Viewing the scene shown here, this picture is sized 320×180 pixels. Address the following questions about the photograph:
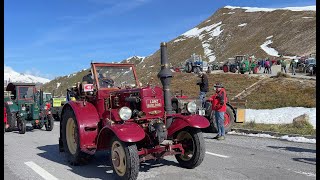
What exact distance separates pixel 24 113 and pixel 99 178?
9.89 meters

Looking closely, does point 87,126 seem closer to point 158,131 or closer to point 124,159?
point 124,159

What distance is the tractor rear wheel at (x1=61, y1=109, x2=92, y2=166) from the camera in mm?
7465

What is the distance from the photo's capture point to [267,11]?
90.9 m

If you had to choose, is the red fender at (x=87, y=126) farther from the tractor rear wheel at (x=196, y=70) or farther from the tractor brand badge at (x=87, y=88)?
the tractor rear wheel at (x=196, y=70)

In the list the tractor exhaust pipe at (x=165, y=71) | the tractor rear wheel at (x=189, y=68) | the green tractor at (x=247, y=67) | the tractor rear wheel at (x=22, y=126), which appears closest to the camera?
the tractor exhaust pipe at (x=165, y=71)

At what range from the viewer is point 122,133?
6027mm

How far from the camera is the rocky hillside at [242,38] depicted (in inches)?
2516

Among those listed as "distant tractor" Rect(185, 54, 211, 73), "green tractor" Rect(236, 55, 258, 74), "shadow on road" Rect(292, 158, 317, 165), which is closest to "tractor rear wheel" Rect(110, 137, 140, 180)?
"shadow on road" Rect(292, 158, 317, 165)

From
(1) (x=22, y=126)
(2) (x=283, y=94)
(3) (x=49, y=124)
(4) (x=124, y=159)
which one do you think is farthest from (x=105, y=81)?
(2) (x=283, y=94)

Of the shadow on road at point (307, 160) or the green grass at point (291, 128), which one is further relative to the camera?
the green grass at point (291, 128)

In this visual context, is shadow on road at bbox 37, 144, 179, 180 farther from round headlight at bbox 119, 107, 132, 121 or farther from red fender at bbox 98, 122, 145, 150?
round headlight at bbox 119, 107, 132, 121

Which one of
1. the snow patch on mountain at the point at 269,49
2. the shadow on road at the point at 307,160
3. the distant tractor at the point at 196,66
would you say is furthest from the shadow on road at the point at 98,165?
the snow patch on mountain at the point at 269,49

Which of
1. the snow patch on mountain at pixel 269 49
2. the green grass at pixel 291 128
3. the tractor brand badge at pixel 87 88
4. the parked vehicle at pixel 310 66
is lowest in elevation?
the green grass at pixel 291 128

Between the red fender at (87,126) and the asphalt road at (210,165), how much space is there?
464mm
